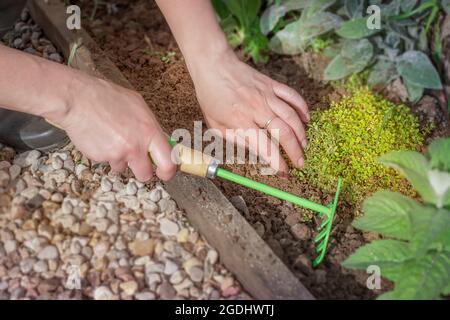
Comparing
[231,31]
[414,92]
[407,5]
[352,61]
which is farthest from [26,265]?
[407,5]

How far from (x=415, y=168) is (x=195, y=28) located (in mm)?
880

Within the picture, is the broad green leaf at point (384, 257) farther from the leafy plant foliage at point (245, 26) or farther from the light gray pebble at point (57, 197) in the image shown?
the leafy plant foliage at point (245, 26)

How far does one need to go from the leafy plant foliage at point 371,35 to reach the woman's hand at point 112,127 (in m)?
1.03

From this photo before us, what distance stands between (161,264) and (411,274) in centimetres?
74

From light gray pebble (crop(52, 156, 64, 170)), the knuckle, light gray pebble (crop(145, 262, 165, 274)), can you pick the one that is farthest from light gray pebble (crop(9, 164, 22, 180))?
the knuckle

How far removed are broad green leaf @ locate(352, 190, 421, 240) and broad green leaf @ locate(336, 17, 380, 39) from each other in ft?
3.04

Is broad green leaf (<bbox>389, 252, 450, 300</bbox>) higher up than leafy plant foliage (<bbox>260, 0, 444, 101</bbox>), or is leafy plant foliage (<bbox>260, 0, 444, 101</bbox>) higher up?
leafy plant foliage (<bbox>260, 0, 444, 101</bbox>)

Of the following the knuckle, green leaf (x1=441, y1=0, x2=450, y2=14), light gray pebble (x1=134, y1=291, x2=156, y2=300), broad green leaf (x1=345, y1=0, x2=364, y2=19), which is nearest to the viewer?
light gray pebble (x1=134, y1=291, x2=156, y2=300)

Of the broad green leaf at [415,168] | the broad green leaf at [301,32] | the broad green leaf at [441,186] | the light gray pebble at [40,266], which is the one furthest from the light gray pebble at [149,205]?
the broad green leaf at [301,32]

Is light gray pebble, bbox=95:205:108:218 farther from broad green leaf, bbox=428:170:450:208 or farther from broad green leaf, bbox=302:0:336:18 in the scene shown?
broad green leaf, bbox=302:0:336:18

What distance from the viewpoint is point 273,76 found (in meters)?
2.62

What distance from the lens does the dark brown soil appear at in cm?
192

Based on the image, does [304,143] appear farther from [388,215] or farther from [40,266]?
[40,266]
